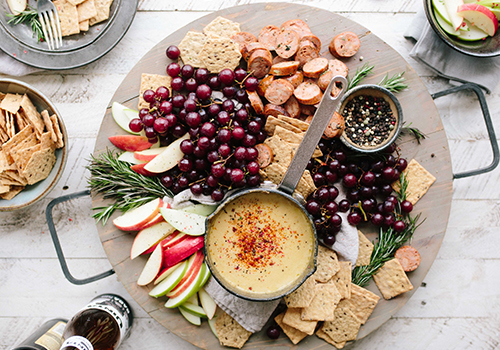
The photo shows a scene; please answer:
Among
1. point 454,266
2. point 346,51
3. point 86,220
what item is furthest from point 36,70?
point 454,266

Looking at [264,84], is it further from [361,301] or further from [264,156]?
[361,301]

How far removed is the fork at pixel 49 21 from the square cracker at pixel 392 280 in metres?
2.34

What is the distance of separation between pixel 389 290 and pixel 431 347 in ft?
2.37

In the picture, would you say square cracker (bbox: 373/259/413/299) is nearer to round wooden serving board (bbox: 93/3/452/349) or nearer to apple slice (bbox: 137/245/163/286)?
round wooden serving board (bbox: 93/3/452/349)

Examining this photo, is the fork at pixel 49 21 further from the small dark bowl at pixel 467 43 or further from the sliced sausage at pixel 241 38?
the small dark bowl at pixel 467 43

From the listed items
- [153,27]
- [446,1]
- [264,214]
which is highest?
[446,1]

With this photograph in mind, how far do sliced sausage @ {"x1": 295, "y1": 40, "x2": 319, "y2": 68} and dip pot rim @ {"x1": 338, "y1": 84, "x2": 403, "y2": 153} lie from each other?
29cm

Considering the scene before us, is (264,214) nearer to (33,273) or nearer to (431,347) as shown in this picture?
(431,347)

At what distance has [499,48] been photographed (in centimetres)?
→ 194

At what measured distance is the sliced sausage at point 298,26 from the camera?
74.2 inches

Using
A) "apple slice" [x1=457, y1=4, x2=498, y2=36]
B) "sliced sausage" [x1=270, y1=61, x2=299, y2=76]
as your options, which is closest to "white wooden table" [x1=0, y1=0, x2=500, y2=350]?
"apple slice" [x1=457, y1=4, x2=498, y2=36]

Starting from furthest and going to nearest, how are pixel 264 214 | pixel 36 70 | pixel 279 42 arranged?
1. pixel 36 70
2. pixel 279 42
3. pixel 264 214

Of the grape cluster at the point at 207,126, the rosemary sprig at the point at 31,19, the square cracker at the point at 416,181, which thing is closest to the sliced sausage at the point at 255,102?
the grape cluster at the point at 207,126

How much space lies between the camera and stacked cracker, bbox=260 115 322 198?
69.1 inches
